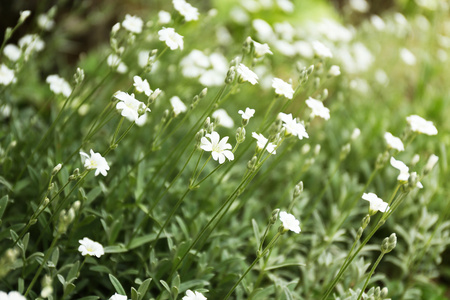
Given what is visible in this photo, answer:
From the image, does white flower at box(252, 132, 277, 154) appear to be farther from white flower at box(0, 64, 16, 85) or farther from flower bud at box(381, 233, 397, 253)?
white flower at box(0, 64, 16, 85)

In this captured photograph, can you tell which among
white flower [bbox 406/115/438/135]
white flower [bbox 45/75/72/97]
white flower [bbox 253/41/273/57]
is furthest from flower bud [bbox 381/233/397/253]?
white flower [bbox 45/75/72/97]

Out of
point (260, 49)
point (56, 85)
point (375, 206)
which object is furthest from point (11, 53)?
point (375, 206)

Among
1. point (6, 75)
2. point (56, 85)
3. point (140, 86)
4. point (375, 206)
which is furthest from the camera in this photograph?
point (56, 85)

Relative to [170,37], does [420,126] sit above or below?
below

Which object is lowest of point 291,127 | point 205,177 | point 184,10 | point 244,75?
point 205,177

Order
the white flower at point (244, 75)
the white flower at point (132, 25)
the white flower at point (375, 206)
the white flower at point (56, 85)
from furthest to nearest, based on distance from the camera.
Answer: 1. the white flower at point (56, 85)
2. the white flower at point (132, 25)
3. the white flower at point (244, 75)
4. the white flower at point (375, 206)

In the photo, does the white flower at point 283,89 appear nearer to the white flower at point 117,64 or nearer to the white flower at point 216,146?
the white flower at point 216,146

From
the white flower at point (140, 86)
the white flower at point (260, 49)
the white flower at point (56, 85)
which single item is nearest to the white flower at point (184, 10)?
the white flower at point (260, 49)

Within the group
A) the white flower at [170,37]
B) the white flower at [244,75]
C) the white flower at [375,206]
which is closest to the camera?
the white flower at [375,206]

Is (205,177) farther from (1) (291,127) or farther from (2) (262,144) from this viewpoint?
(1) (291,127)
